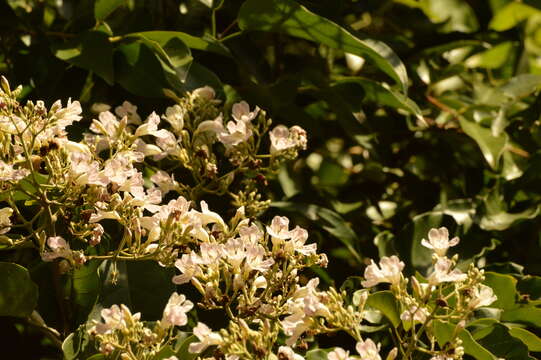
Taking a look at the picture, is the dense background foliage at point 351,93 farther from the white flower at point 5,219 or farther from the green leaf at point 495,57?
the white flower at point 5,219

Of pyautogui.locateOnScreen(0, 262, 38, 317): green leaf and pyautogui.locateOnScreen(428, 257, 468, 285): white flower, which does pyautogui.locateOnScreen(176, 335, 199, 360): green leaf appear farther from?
pyautogui.locateOnScreen(428, 257, 468, 285): white flower

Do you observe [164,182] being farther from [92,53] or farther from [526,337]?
[526,337]

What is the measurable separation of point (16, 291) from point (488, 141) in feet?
3.90

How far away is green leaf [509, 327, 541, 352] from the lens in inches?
58.2

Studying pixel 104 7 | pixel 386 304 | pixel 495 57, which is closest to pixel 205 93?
pixel 104 7

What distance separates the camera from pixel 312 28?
1.73 m

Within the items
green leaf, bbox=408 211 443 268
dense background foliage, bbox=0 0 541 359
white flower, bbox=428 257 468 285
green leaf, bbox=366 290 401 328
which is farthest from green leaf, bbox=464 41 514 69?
white flower, bbox=428 257 468 285

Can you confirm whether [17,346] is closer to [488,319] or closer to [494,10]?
[488,319]

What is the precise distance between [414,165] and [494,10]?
2.09ft

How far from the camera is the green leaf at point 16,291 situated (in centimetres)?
134

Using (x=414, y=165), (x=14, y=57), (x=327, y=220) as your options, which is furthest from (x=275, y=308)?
(x=414, y=165)

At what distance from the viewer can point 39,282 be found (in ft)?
4.89

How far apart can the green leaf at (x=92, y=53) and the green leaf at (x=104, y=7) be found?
64mm

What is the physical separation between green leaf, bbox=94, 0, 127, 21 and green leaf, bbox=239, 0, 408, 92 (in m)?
0.26
